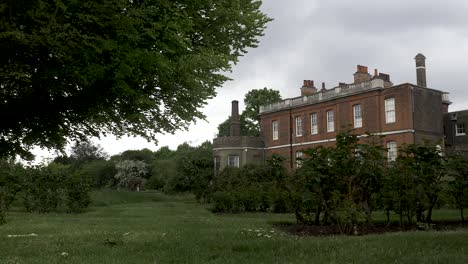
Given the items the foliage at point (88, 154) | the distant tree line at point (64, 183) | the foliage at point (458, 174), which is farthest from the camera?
the foliage at point (88, 154)

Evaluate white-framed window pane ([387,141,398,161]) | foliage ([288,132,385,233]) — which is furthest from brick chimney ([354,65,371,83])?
foliage ([288,132,385,233])

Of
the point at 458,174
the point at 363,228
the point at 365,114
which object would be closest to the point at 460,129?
the point at 365,114

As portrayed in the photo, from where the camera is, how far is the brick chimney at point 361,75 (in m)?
45.0

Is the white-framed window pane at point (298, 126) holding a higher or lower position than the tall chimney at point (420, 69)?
lower

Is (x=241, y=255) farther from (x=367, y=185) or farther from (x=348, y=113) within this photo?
(x=348, y=113)

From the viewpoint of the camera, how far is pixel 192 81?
7.26m

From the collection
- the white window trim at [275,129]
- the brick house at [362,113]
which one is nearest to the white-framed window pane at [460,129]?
the brick house at [362,113]

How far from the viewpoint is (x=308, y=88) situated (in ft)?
165

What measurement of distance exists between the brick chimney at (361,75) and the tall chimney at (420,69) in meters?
4.45

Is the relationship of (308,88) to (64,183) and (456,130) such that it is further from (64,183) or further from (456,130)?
(64,183)

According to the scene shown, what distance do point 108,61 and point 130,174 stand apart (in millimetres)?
56327

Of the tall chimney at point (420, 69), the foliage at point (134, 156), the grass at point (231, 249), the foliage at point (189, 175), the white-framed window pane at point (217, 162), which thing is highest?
the tall chimney at point (420, 69)

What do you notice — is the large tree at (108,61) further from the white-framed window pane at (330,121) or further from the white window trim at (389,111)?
the white-framed window pane at (330,121)

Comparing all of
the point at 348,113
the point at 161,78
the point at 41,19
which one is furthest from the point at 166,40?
the point at 348,113
